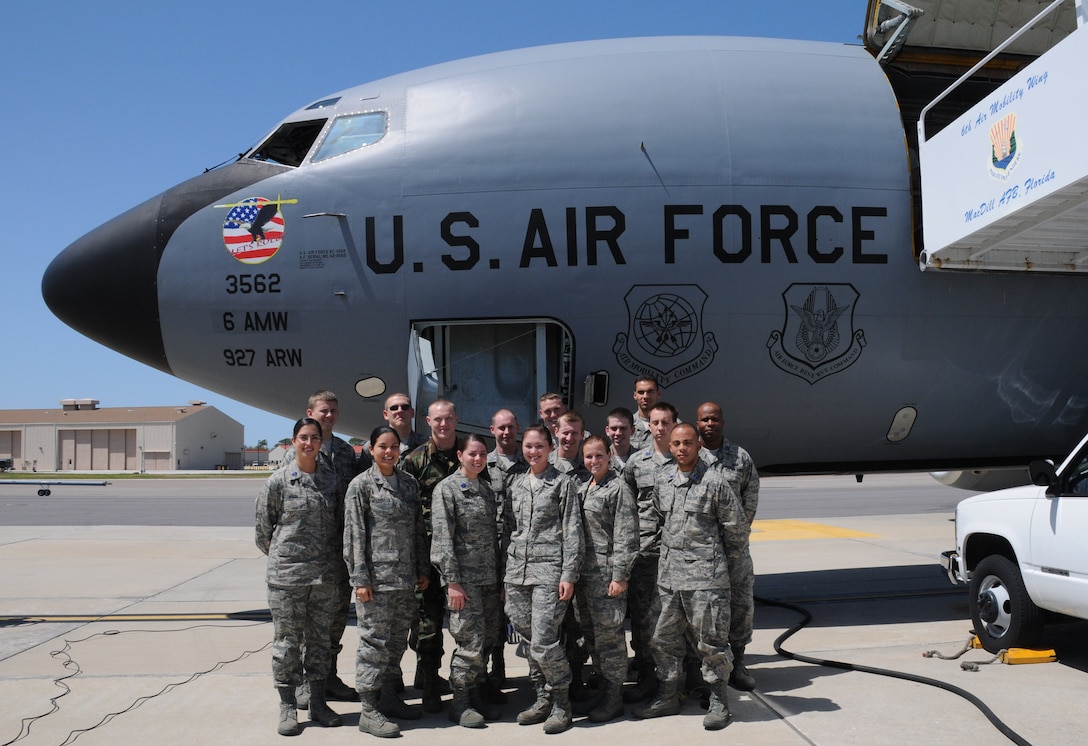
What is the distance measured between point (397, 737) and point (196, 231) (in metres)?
4.93

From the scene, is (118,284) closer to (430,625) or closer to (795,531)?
(430,625)

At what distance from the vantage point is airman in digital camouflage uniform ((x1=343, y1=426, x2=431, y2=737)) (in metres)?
5.36

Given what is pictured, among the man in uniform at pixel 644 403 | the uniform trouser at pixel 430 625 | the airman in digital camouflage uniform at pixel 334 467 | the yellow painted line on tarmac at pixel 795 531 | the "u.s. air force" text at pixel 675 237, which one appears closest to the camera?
the uniform trouser at pixel 430 625

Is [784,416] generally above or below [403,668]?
above

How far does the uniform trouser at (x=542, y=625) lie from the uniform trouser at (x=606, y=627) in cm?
22

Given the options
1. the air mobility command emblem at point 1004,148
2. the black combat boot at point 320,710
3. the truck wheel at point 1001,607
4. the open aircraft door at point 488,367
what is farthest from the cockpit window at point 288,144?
the truck wheel at point 1001,607

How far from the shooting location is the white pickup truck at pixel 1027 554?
6055 millimetres

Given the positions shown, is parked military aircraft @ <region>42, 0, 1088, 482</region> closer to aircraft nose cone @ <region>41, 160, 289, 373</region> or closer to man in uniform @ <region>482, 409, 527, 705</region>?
aircraft nose cone @ <region>41, 160, 289, 373</region>

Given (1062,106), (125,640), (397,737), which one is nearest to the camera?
(397,737)

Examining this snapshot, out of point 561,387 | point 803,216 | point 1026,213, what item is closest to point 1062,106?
point 1026,213

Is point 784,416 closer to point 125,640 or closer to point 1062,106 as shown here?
point 1062,106

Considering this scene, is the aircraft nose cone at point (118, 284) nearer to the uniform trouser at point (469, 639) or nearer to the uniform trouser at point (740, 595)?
the uniform trouser at point (469, 639)

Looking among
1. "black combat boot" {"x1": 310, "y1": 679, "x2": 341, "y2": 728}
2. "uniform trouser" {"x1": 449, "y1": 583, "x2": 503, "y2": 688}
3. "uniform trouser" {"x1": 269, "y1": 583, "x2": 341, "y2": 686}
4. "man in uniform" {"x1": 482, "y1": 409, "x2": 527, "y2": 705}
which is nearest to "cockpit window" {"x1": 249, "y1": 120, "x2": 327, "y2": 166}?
"man in uniform" {"x1": 482, "y1": 409, "x2": 527, "y2": 705}

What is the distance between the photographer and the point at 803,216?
756 centimetres
